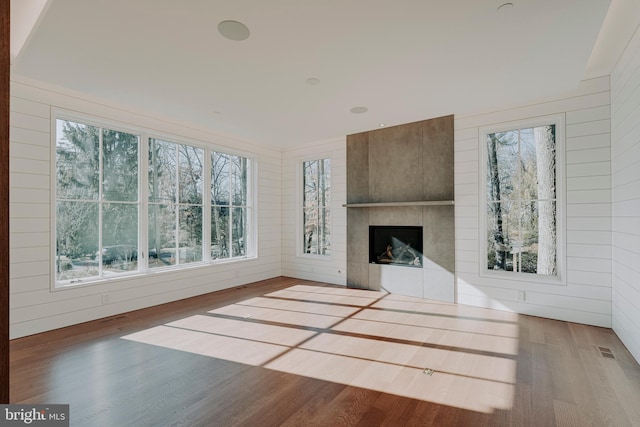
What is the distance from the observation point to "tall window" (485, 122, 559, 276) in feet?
13.9

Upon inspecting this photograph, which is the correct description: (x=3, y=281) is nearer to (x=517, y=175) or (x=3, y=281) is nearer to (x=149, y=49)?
(x=149, y=49)

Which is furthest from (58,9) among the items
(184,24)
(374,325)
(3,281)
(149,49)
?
(374,325)

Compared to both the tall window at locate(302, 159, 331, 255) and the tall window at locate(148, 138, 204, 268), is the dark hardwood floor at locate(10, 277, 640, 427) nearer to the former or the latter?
the tall window at locate(148, 138, 204, 268)

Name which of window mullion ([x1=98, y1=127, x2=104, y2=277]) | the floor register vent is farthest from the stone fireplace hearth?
window mullion ([x1=98, y1=127, x2=104, y2=277])

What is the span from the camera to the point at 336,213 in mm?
6367

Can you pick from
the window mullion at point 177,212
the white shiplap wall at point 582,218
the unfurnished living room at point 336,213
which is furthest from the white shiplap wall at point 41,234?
the white shiplap wall at point 582,218

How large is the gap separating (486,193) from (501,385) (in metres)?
2.94

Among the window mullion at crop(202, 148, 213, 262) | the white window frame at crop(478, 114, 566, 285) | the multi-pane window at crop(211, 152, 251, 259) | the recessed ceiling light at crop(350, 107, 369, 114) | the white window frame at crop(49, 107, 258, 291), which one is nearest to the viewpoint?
→ the white window frame at crop(49, 107, 258, 291)

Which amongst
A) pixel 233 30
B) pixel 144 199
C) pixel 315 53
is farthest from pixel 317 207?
pixel 233 30

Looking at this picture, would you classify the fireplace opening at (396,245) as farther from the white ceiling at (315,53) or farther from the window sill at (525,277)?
the white ceiling at (315,53)

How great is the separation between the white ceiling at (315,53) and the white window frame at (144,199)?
41cm

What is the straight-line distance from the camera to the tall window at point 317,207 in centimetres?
659

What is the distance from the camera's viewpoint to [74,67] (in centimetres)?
330

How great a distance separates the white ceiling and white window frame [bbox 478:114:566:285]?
1.11 feet
